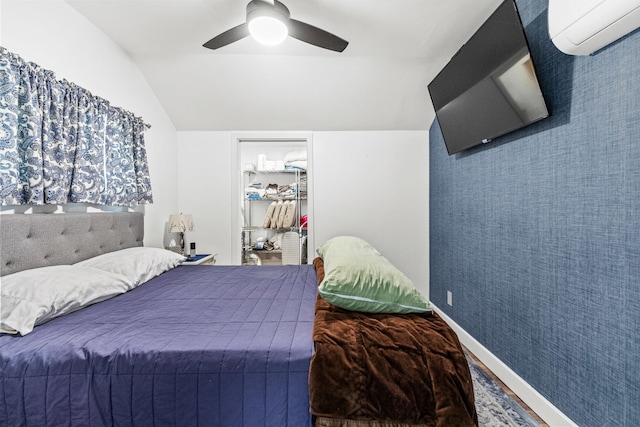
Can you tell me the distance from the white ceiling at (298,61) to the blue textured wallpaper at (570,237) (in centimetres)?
74

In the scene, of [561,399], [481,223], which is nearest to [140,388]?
[561,399]

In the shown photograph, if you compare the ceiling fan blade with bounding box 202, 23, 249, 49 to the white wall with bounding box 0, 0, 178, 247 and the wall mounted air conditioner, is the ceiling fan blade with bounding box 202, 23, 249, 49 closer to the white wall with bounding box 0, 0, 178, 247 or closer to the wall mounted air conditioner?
the white wall with bounding box 0, 0, 178, 247

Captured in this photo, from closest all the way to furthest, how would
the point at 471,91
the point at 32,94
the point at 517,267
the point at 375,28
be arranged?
the point at 32,94 → the point at 517,267 → the point at 471,91 → the point at 375,28

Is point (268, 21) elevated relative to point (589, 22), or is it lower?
elevated

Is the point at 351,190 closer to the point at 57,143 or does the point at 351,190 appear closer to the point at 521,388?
the point at 521,388

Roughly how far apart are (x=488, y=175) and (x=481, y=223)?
369 mm

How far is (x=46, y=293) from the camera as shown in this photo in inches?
46.3

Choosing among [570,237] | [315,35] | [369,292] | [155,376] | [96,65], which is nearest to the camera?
[155,376]

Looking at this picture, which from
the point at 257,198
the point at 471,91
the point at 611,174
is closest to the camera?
the point at 611,174

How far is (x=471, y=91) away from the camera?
182cm

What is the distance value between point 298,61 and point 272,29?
967 mm

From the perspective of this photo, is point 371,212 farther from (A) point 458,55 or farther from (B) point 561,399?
(B) point 561,399

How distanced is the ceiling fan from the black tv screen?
0.87m

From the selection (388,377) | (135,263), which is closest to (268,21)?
(135,263)
